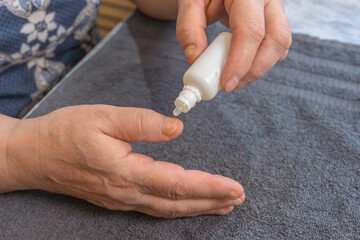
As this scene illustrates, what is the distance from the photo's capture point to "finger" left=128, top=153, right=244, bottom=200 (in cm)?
41

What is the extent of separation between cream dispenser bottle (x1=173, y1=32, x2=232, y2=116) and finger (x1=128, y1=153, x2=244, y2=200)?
0.08 metres

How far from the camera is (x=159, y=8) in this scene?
71cm

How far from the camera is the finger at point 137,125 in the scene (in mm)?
408

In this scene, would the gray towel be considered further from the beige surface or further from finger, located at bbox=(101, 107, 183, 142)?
the beige surface

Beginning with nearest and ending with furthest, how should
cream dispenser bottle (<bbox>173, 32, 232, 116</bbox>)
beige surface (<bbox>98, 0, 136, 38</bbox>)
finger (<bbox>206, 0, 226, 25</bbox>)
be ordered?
cream dispenser bottle (<bbox>173, 32, 232, 116</bbox>)
finger (<bbox>206, 0, 226, 25</bbox>)
beige surface (<bbox>98, 0, 136, 38</bbox>)

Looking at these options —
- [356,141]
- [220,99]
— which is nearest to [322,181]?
[356,141]

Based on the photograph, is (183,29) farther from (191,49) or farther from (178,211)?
(178,211)

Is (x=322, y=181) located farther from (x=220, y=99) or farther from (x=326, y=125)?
(x=220, y=99)

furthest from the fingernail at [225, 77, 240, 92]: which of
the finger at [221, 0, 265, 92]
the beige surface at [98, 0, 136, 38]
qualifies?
the beige surface at [98, 0, 136, 38]

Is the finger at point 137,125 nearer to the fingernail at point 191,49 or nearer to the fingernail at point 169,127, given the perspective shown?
the fingernail at point 169,127

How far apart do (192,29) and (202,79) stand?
11cm

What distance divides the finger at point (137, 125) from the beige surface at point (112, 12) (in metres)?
0.67

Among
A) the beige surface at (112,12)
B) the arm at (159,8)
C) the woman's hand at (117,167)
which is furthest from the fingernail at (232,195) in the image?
the beige surface at (112,12)

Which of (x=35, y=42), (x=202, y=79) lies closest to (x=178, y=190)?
(x=202, y=79)
